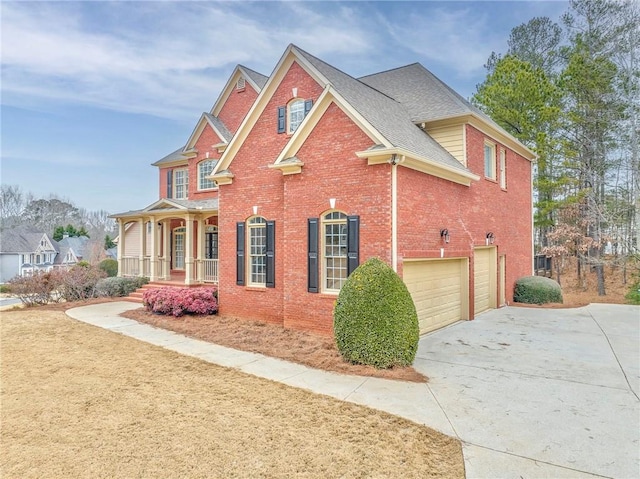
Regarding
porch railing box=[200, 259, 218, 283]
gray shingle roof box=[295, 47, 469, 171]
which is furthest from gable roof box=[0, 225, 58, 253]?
gray shingle roof box=[295, 47, 469, 171]

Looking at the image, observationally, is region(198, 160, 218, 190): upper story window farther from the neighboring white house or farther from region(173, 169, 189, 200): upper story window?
the neighboring white house

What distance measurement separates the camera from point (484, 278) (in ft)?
47.2

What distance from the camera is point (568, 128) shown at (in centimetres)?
2216

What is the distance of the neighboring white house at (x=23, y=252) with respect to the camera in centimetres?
4450

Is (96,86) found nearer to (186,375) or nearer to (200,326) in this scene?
(200,326)

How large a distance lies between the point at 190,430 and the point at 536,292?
50.4ft

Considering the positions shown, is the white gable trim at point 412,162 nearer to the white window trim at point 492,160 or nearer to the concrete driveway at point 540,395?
the white window trim at point 492,160

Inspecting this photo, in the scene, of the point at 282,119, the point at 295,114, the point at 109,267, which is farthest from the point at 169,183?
the point at 295,114

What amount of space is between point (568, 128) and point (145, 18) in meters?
22.3

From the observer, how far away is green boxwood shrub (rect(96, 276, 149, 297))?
17.7 meters

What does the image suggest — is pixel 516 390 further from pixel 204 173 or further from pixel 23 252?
pixel 23 252

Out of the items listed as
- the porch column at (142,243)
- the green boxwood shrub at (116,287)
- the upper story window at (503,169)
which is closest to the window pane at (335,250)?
the upper story window at (503,169)

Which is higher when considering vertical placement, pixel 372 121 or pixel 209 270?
pixel 372 121

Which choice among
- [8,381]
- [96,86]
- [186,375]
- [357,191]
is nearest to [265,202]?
[357,191]
